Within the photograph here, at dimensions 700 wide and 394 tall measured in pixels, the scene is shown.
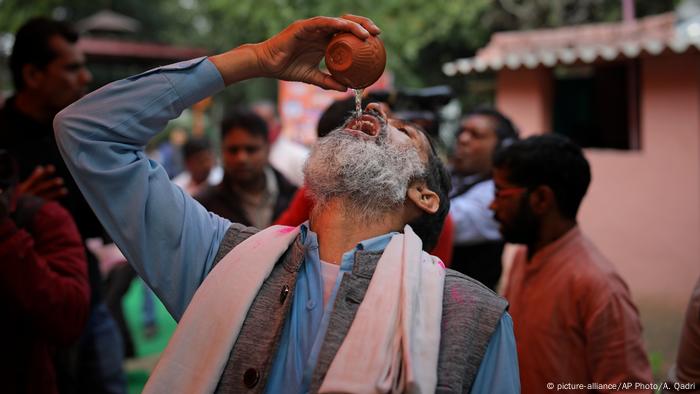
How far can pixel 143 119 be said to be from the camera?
1914 mm

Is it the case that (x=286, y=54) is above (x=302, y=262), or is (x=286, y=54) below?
above

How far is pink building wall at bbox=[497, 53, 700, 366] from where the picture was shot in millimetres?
8000

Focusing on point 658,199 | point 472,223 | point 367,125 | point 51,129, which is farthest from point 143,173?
point 658,199

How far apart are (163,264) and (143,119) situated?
1.29ft

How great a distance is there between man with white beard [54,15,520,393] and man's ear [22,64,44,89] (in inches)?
70.8

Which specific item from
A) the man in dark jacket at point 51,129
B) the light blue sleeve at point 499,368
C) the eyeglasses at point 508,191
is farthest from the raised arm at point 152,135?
the man in dark jacket at point 51,129

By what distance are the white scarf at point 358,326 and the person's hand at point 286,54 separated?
18.6 inches

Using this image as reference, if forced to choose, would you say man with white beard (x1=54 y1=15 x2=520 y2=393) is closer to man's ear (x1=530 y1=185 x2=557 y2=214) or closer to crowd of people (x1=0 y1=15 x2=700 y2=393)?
crowd of people (x1=0 y1=15 x2=700 y2=393)

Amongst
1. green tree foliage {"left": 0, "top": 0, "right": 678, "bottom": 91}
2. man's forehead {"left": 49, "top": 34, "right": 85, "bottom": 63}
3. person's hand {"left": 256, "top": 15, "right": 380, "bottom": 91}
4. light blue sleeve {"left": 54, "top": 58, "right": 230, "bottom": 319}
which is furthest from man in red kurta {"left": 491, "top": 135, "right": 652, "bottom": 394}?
green tree foliage {"left": 0, "top": 0, "right": 678, "bottom": 91}

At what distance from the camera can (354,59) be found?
1.91 m

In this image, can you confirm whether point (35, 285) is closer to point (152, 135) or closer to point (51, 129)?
point (152, 135)

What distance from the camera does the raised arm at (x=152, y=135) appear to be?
6.13 ft

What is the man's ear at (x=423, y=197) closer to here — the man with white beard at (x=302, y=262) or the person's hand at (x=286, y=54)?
the man with white beard at (x=302, y=262)

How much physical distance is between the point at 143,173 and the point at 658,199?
764 cm
